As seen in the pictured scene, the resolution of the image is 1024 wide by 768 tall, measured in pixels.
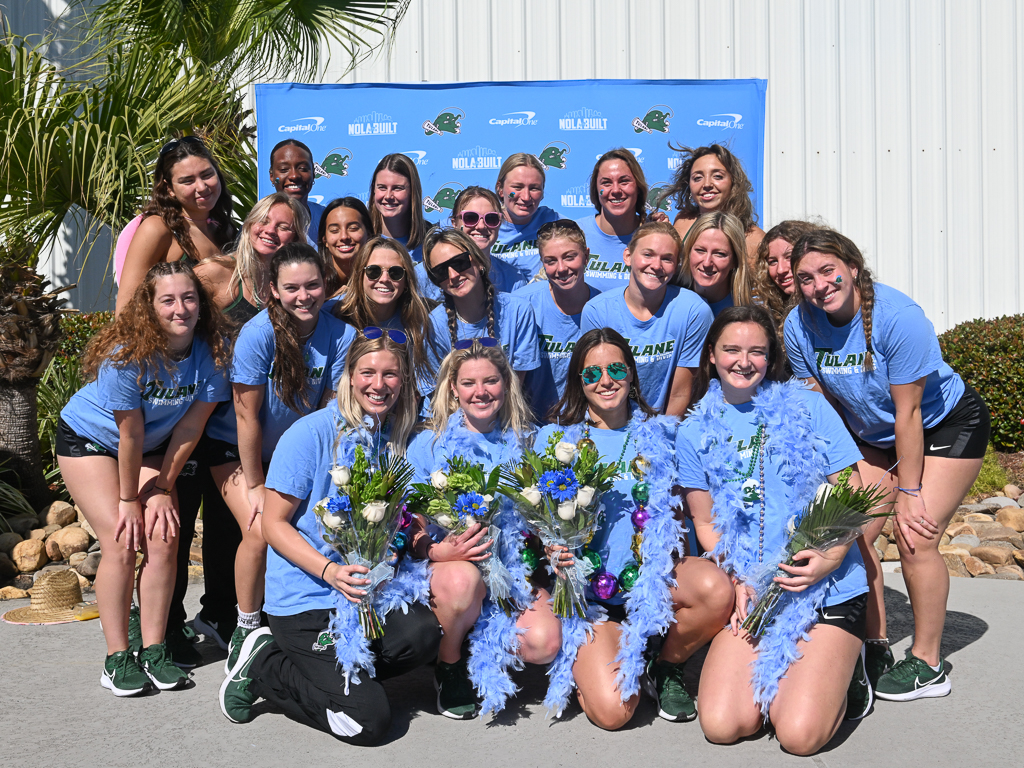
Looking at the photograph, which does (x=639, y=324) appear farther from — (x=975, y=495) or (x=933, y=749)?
(x=975, y=495)

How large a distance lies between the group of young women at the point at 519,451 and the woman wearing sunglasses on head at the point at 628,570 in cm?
1

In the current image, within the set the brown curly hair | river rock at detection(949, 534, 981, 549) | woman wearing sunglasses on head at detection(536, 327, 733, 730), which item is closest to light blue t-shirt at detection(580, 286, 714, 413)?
woman wearing sunglasses on head at detection(536, 327, 733, 730)

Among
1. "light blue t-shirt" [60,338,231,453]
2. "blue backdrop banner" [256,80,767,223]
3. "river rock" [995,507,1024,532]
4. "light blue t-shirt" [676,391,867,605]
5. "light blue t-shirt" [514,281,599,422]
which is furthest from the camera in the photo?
"blue backdrop banner" [256,80,767,223]

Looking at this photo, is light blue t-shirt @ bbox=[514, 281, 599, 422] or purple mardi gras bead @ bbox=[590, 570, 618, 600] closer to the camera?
purple mardi gras bead @ bbox=[590, 570, 618, 600]

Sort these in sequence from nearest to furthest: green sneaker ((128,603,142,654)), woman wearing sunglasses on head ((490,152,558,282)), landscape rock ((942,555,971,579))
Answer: green sneaker ((128,603,142,654)), woman wearing sunglasses on head ((490,152,558,282)), landscape rock ((942,555,971,579))

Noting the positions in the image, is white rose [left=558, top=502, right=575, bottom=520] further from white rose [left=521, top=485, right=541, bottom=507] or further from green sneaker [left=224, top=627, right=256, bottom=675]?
green sneaker [left=224, top=627, right=256, bottom=675]

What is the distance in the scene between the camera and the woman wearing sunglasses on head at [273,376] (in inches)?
152

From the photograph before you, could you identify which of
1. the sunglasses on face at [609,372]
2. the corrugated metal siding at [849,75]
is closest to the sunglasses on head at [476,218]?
the sunglasses on face at [609,372]

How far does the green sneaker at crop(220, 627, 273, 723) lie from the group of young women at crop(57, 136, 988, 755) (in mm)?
14

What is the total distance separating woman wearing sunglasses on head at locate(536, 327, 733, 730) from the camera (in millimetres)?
3434

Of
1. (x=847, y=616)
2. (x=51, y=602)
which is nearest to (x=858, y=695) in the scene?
(x=847, y=616)

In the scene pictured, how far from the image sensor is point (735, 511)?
11.5ft

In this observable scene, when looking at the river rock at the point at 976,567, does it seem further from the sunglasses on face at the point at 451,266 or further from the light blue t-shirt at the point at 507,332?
the sunglasses on face at the point at 451,266

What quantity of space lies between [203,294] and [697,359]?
2.15 meters
